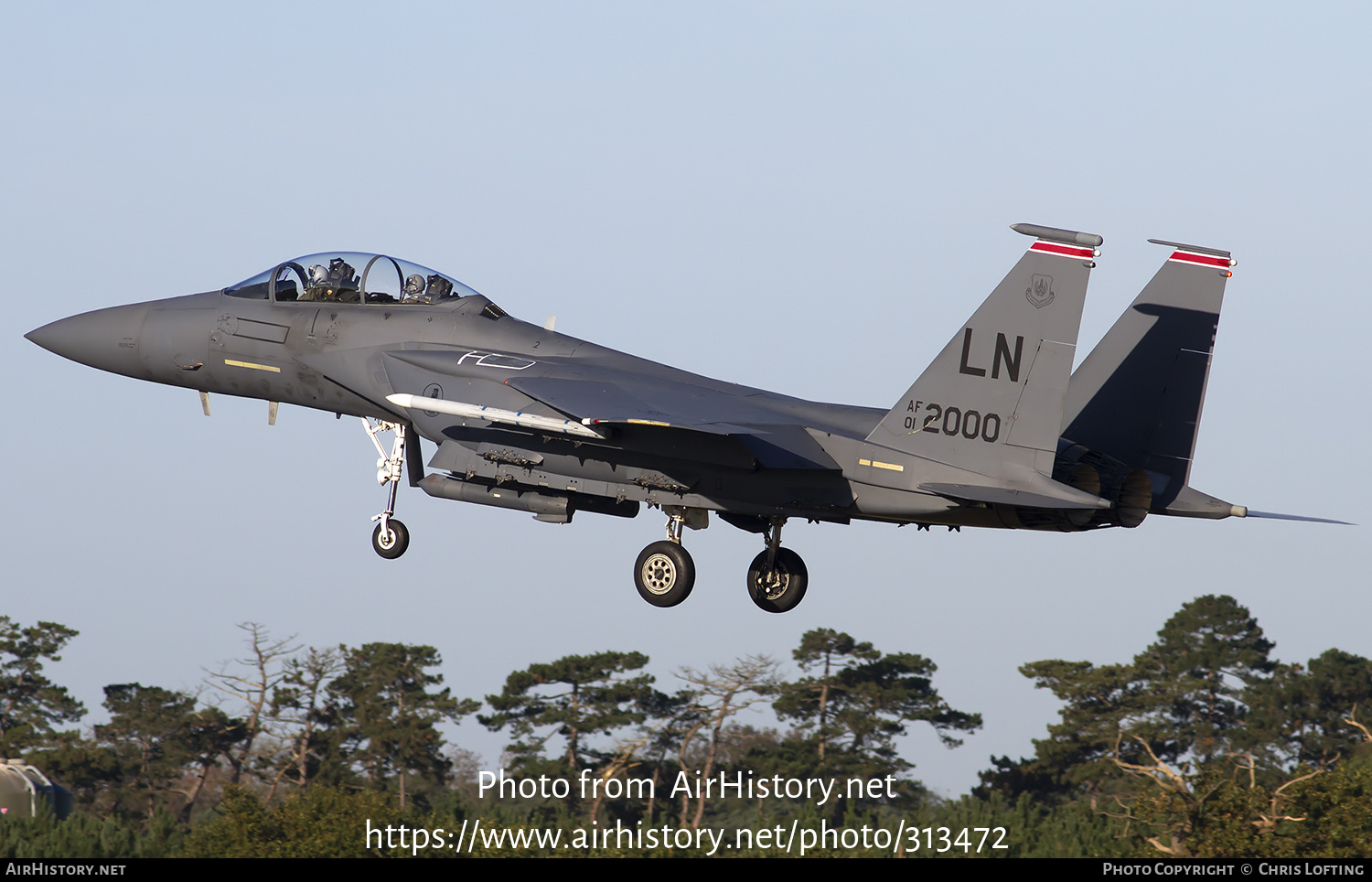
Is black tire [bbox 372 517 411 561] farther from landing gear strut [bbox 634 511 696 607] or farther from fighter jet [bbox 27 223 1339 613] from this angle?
landing gear strut [bbox 634 511 696 607]

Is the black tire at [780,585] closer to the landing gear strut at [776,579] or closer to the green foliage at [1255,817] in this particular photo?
the landing gear strut at [776,579]

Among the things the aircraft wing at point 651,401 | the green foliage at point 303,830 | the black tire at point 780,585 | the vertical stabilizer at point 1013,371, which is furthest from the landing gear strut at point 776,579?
the green foliage at point 303,830

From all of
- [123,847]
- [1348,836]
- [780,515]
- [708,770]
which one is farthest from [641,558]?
[708,770]

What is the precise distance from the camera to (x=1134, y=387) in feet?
56.7

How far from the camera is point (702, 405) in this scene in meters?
16.6

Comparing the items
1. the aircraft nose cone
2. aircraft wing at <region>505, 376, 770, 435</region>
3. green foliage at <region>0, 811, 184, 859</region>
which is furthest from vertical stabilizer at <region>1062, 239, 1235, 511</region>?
green foliage at <region>0, 811, 184, 859</region>

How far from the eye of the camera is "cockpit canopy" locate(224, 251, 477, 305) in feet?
60.5

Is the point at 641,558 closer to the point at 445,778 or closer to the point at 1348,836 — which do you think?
the point at 1348,836

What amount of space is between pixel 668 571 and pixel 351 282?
211 inches

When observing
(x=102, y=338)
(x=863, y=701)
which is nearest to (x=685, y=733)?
(x=863, y=701)

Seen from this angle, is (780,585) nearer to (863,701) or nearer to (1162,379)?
(1162,379)

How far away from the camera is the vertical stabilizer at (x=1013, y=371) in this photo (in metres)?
14.3

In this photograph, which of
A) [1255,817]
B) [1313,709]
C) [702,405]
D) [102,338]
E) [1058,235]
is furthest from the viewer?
[1313,709]
